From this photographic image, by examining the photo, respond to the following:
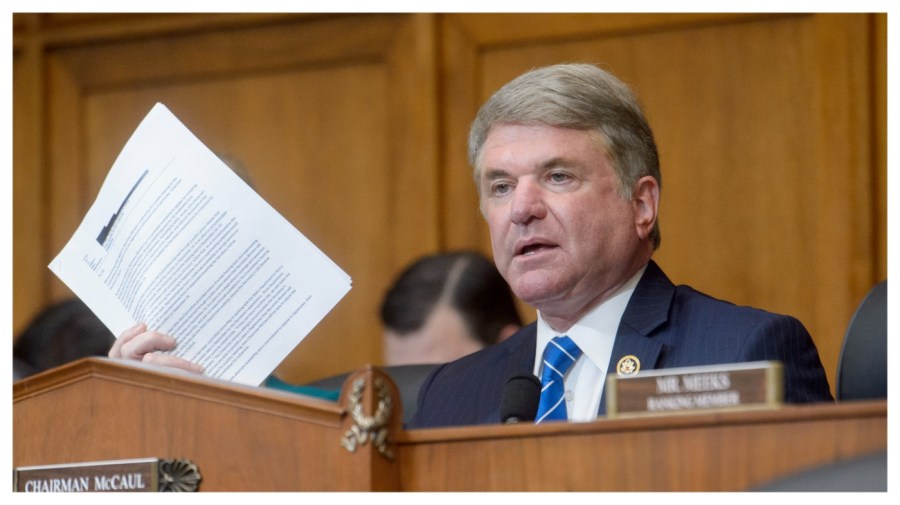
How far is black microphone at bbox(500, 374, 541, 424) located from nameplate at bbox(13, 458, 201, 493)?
1.51 feet

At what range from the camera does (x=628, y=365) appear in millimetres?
2275

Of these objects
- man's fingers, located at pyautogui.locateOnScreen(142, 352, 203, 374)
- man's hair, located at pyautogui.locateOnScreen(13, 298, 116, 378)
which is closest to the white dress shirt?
man's fingers, located at pyautogui.locateOnScreen(142, 352, 203, 374)

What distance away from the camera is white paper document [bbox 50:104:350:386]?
2.12 meters

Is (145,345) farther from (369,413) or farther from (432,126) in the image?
(432,126)

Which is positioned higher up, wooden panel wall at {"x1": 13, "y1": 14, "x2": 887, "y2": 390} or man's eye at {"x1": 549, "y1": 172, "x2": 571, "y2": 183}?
wooden panel wall at {"x1": 13, "y1": 14, "x2": 887, "y2": 390}

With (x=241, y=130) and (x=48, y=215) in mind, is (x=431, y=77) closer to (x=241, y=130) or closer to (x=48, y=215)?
(x=241, y=130)

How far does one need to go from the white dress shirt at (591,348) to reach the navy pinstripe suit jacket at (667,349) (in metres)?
0.03

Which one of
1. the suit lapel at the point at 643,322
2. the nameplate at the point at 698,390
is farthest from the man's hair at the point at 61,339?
the nameplate at the point at 698,390

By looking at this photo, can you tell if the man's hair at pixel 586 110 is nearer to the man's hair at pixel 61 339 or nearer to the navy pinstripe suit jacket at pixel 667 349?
the navy pinstripe suit jacket at pixel 667 349

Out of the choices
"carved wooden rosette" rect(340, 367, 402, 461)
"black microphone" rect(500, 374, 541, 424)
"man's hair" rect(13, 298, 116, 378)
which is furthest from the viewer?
"man's hair" rect(13, 298, 116, 378)

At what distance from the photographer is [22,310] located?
5125 millimetres

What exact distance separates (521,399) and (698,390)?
18.8 inches

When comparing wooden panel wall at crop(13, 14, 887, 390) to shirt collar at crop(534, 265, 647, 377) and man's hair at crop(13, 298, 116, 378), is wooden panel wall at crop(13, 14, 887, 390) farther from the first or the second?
shirt collar at crop(534, 265, 647, 377)

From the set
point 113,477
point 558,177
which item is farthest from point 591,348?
point 113,477
